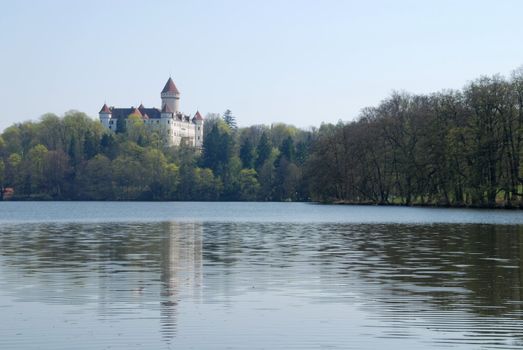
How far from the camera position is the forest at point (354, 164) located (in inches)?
3893

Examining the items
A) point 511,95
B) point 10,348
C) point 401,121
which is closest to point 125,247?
point 10,348

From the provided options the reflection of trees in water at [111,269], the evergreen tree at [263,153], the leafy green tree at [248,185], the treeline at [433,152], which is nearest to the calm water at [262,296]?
the reflection of trees in water at [111,269]

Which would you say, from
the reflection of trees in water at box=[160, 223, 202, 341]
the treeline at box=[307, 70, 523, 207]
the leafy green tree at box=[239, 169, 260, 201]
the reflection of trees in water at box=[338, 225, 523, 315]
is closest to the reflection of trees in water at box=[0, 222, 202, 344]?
the reflection of trees in water at box=[160, 223, 202, 341]

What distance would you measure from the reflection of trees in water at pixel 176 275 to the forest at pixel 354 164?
6020cm

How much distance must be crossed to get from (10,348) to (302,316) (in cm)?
606

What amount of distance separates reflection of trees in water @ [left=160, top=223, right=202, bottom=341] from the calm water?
0.05 meters

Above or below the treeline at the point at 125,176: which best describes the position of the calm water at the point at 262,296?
below

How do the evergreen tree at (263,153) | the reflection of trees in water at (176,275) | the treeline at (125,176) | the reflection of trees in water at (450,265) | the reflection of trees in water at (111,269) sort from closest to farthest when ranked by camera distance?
1. the reflection of trees in water at (176,275)
2. the reflection of trees in water at (111,269)
3. the reflection of trees in water at (450,265)
4. the treeline at (125,176)
5. the evergreen tree at (263,153)

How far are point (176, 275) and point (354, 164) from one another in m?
102

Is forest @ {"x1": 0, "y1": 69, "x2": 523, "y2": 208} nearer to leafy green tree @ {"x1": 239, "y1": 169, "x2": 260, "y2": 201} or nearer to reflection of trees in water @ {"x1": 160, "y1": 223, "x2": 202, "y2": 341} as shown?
leafy green tree @ {"x1": 239, "y1": 169, "x2": 260, "y2": 201}

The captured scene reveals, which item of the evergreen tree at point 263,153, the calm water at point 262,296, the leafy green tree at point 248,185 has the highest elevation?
the evergreen tree at point 263,153

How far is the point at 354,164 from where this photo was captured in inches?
5020

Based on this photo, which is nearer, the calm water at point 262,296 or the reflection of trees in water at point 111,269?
the calm water at point 262,296

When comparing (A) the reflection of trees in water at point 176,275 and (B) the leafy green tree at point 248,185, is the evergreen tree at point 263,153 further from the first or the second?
(A) the reflection of trees in water at point 176,275
